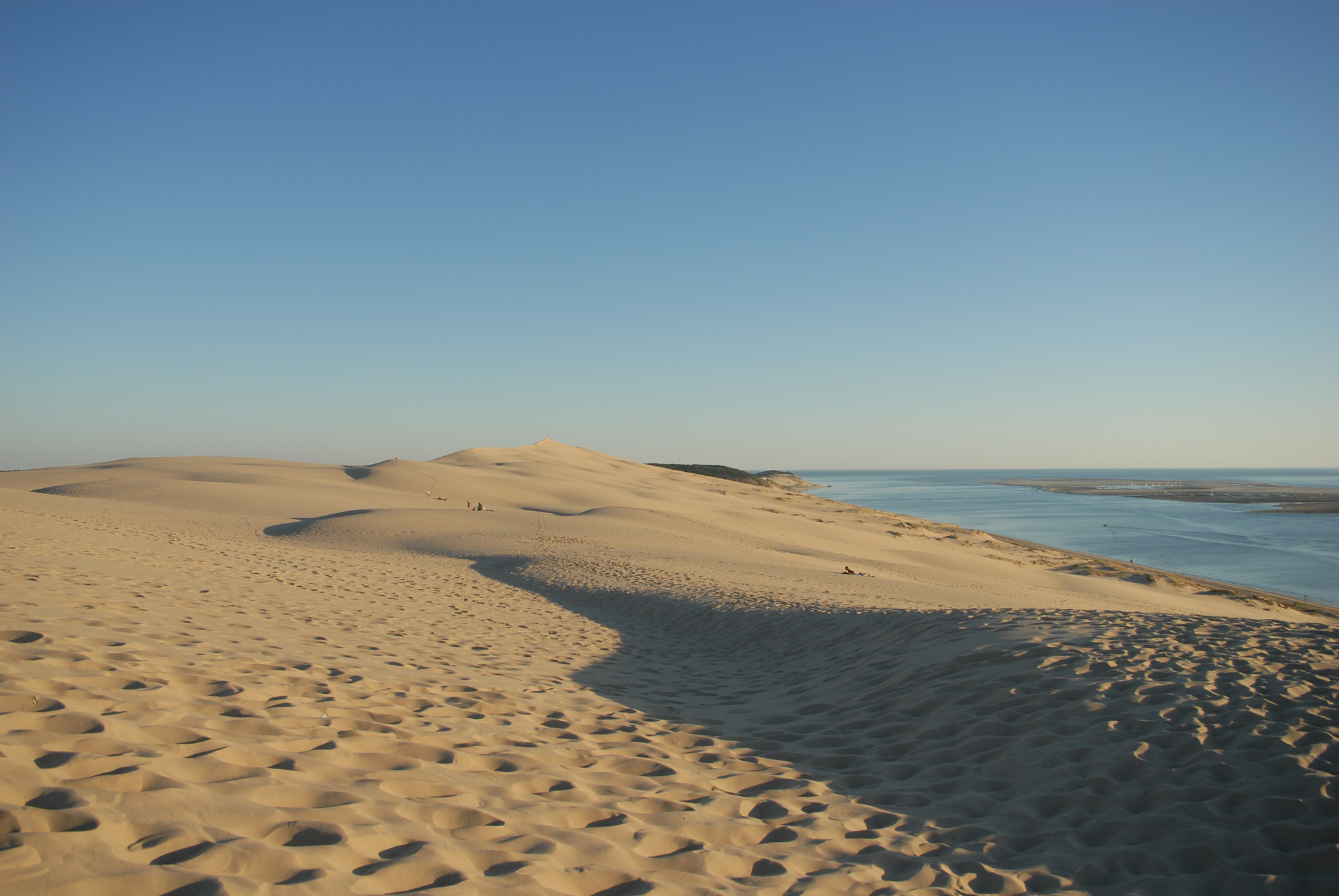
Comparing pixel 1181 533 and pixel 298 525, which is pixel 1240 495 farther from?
pixel 298 525

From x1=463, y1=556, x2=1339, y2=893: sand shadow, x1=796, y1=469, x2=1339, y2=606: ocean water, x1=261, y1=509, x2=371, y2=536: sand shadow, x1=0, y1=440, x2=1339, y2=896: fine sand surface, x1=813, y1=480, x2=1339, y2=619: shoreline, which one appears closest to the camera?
x1=0, y1=440, x2=1339, y2=896: fine sand surface

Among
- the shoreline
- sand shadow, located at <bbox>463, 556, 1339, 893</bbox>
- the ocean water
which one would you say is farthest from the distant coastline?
sand shadow, located at <bbox>463, 556, 1339, 893</bbox>

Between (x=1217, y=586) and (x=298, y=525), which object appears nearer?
(x=298, y=525)

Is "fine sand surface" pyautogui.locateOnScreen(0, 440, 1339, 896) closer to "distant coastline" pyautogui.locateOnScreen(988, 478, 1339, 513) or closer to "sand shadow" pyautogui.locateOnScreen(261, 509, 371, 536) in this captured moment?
"sand shadow" pyautogui.locateOnScreen(261, 509, 371, 536)

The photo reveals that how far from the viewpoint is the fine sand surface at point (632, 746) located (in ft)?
9.21

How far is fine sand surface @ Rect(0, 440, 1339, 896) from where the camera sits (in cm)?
281

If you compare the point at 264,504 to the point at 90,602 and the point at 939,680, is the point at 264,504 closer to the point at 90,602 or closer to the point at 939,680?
the point at 90,602

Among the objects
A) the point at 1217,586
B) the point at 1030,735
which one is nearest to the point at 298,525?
the point at 1030,735

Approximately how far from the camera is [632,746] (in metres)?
4.82

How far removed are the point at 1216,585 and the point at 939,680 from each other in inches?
856

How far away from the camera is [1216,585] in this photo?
22172mm

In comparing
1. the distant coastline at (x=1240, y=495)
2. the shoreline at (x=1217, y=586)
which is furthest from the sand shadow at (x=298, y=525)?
the distant coastline at (x=1240, y=495)

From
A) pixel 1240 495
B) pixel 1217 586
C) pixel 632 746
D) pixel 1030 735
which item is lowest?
pixel 1217 586

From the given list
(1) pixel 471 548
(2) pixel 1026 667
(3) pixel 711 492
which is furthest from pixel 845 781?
(3) pixel 711 492
